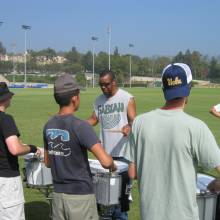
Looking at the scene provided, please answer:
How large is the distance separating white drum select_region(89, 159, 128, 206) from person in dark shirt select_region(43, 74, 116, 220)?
17.6 inches

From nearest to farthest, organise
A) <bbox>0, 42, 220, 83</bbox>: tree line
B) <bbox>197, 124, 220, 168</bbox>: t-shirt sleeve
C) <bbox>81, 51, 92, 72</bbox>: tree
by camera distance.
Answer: <bbox>197, 124, 220, 168</bbox>: t-shirt sleeve → <bbox>0, 42, 220, 83</bbox>: tree line → <bbox>81, 51, 92, 72</bbox>: tree

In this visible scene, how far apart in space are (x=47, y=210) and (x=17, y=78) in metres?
130

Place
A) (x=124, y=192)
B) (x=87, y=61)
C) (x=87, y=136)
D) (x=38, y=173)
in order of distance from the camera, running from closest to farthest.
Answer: (x=87, y=136)
(x=124, y=192)
(x=38, y=173)
(x=87, y=61)

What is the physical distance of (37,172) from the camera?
5.21 metres

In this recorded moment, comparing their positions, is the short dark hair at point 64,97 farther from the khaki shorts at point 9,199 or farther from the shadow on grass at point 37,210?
the shadow on grass at point 37,210

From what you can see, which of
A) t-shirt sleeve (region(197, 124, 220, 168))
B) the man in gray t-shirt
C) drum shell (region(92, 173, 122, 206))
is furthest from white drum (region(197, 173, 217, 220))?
drum shell (region(92, 173, 122, 206))

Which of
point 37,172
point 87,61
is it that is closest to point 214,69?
point 87,61

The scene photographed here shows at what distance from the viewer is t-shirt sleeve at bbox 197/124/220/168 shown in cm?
308

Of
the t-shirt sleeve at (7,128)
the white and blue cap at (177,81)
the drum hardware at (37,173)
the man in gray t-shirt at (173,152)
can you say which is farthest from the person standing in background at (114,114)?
the white and blue cap at (177,81)

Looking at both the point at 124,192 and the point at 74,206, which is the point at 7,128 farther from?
the point at 124,192

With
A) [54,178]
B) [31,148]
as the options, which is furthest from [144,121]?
[31,148]

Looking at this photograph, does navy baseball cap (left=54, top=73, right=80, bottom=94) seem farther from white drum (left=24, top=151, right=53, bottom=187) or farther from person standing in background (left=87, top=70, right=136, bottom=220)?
person standing in background (left=87, top=70, right=136, bottom=220)

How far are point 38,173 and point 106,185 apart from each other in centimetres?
98

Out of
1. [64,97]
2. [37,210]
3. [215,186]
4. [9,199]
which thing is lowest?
[37,210]
